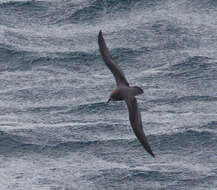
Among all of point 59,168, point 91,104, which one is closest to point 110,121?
point 91,104

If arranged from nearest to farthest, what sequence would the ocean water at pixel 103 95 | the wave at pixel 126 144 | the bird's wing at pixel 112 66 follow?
the bird's wing at pixel 112 66, the ocean water at pixel 103 95, the wave at pixel 126 144

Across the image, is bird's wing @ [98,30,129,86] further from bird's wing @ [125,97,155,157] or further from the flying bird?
bird's wing @ [125,97,155,157]

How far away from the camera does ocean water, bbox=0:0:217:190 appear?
25.4m

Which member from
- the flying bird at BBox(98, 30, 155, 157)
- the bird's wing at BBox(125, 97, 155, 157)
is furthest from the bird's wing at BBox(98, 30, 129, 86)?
the bird's wing at BBox(125, 97, 155, 157)

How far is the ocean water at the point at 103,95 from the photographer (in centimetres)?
2538

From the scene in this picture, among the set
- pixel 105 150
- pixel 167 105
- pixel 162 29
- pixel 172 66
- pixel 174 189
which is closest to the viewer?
pixel 174 189

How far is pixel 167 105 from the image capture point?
28328 millimetres

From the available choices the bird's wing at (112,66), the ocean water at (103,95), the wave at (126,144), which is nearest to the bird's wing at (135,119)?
the bird's wing at (112,66)

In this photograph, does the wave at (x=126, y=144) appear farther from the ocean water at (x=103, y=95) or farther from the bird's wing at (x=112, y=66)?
the bird's wing at (x=112, y=66)

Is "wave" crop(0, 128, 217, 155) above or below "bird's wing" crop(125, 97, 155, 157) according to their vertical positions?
below

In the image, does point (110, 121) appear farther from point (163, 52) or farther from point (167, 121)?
point (163, 52)

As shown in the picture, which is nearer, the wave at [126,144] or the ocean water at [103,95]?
the ocean water at [103,95]

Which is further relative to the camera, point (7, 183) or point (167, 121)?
point (167, 121)

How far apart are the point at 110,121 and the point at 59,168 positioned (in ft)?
9.11
